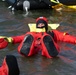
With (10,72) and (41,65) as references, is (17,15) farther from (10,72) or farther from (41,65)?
(10,72)

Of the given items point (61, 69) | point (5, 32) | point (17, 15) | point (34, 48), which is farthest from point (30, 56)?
point (17, 15)

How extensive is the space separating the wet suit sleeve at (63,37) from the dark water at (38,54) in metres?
0.17

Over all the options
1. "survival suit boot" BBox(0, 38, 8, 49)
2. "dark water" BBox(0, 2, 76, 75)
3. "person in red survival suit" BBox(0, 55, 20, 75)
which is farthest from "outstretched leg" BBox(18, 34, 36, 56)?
"person in red survival suit" BBox(0, 55, 20, 75)

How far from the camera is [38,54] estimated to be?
7270 mm

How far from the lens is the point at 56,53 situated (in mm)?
6891

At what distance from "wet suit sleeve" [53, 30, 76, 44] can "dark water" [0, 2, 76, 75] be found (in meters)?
0.17

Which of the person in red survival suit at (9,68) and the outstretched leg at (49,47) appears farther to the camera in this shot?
the outstretched leg at (49,47)

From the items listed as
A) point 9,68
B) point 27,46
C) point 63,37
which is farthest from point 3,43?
point 9,68

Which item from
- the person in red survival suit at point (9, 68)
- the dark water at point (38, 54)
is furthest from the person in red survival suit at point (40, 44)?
the person in red survival suit at point (9, 68)

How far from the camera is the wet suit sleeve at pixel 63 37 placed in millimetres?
7707

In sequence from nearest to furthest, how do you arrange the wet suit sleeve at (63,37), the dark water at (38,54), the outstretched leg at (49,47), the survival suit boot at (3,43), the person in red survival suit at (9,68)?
1. the person in red survival suit at (9,68)
2. the dark water at (38,54)
3. the outstretched leg at (49,47)
4. the survival suit boot at (3,43)
5. the wet suit sleeve at (63,37)

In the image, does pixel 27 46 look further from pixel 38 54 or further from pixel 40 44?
pixel 38 54

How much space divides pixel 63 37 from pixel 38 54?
955 mm

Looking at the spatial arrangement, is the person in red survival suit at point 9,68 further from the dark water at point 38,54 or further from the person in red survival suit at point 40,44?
the person in red survival suit at point 40,44
